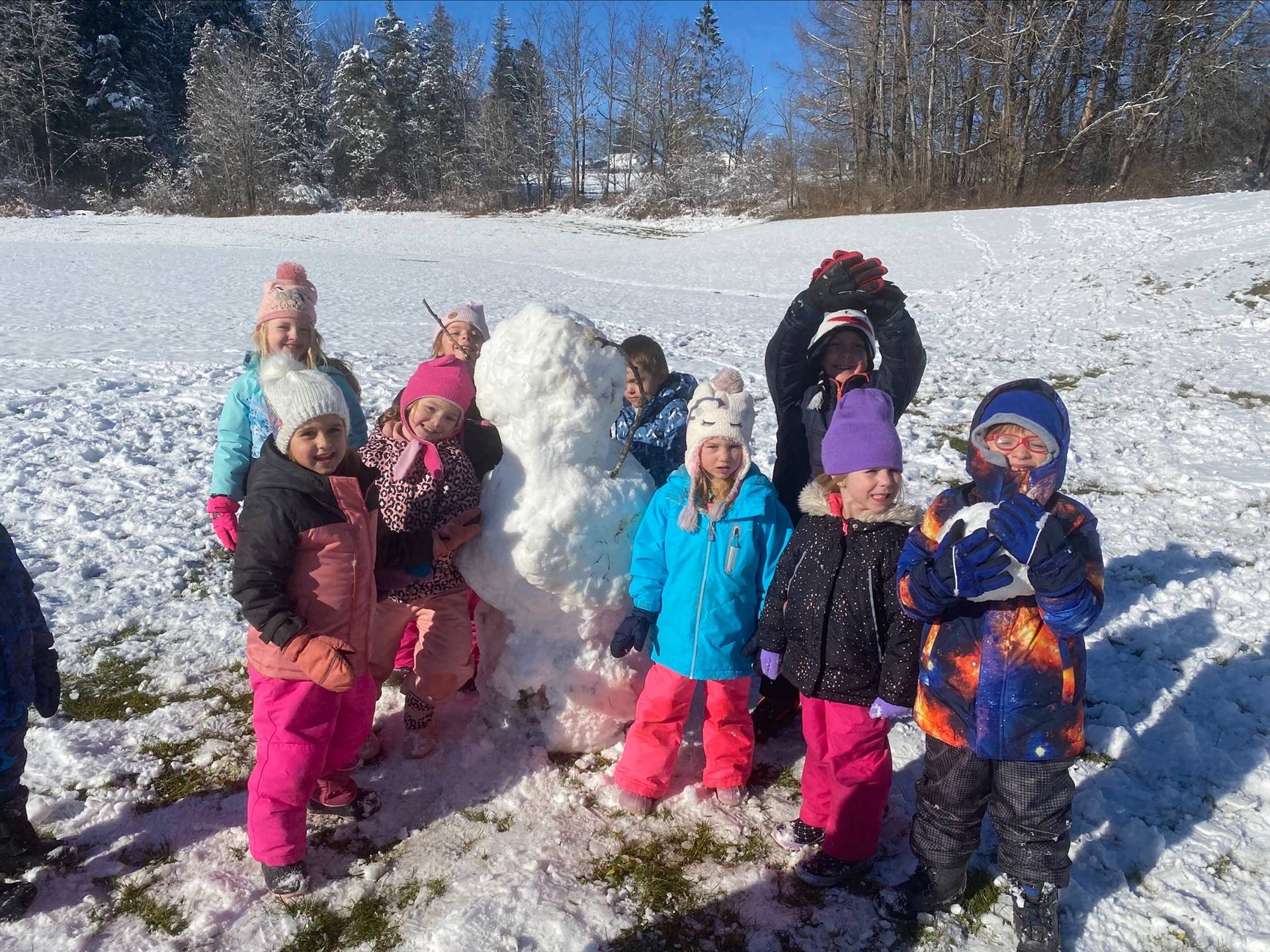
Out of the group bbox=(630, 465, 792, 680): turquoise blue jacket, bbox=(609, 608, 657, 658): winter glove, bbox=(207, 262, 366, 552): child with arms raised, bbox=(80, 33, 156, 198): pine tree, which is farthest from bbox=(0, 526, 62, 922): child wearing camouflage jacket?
bbox=(80, 33, 156, 198): pine tree

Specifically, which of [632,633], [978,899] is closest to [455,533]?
[632,633]

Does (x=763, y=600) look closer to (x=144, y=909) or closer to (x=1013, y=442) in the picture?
(x=1013, y=442)

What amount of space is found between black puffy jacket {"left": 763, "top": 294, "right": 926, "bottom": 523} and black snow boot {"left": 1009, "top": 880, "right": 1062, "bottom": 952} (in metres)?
1.43

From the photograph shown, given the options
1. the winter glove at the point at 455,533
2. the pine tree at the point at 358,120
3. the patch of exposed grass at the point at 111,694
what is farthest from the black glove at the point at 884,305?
the pine tree at the point at 358,120

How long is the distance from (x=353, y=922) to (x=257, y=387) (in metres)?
1.92

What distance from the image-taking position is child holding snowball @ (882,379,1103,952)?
187 centimetres

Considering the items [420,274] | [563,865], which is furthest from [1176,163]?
[563,865]

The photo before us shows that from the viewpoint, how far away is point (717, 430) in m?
2.51

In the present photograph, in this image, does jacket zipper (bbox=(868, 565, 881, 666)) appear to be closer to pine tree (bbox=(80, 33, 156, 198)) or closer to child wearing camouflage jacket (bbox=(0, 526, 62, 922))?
child wearing camouflage jacket (bbox=(0, 526, 62, 922))

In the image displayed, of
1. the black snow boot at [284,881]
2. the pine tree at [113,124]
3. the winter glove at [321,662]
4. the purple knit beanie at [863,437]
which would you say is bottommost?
the black snow boot at [284,881]

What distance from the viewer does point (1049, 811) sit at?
2088mm

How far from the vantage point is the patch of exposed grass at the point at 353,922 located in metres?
2.17

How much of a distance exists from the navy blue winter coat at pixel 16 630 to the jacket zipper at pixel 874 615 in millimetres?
2378

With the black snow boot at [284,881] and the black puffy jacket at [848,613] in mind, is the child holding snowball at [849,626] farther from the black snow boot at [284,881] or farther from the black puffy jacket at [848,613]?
the black snow boot at [284,881]
